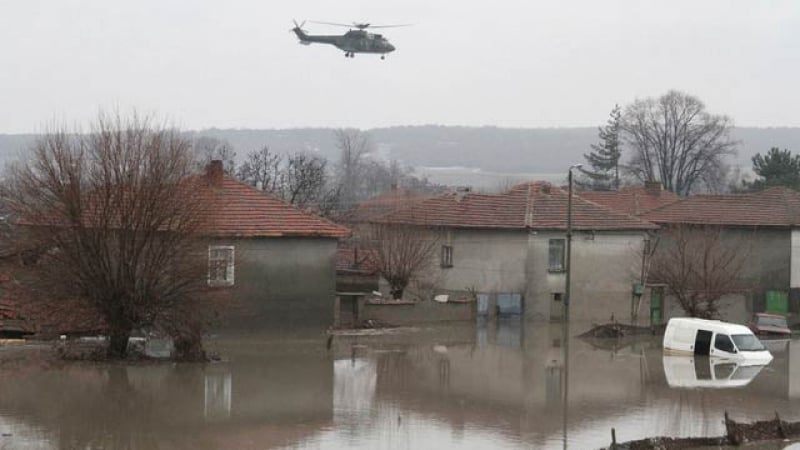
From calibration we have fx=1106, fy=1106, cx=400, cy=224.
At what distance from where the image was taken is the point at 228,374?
27.4m

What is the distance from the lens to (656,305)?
145ft

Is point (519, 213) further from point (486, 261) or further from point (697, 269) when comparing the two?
point (697, 269)

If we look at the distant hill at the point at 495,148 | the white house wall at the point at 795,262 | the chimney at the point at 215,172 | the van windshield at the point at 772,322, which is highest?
the distant hill at the point at 495,148

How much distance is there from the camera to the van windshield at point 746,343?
32.5 metres

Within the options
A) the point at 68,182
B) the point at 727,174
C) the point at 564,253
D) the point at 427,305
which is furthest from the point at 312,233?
the point at 727,174

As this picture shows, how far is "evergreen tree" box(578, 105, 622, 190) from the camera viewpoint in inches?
4373

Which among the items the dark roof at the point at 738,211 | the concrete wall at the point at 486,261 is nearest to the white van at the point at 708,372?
the concrete wall at the point at 486,261

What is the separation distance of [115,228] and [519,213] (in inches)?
795

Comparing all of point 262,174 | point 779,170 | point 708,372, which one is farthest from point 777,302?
point 262,174

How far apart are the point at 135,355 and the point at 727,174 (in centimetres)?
9062

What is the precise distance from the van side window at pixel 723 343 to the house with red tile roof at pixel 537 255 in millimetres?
10614

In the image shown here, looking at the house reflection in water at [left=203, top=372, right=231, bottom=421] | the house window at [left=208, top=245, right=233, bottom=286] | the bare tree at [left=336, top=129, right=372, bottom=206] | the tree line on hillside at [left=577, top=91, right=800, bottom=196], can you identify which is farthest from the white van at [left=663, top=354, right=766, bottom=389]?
the bare tree at [left=336, top=129, right=372, bottom=206]

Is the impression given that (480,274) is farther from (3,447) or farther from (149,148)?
(3,447)

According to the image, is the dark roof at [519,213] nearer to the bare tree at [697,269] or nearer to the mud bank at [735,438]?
the bare tree at [697,269]
